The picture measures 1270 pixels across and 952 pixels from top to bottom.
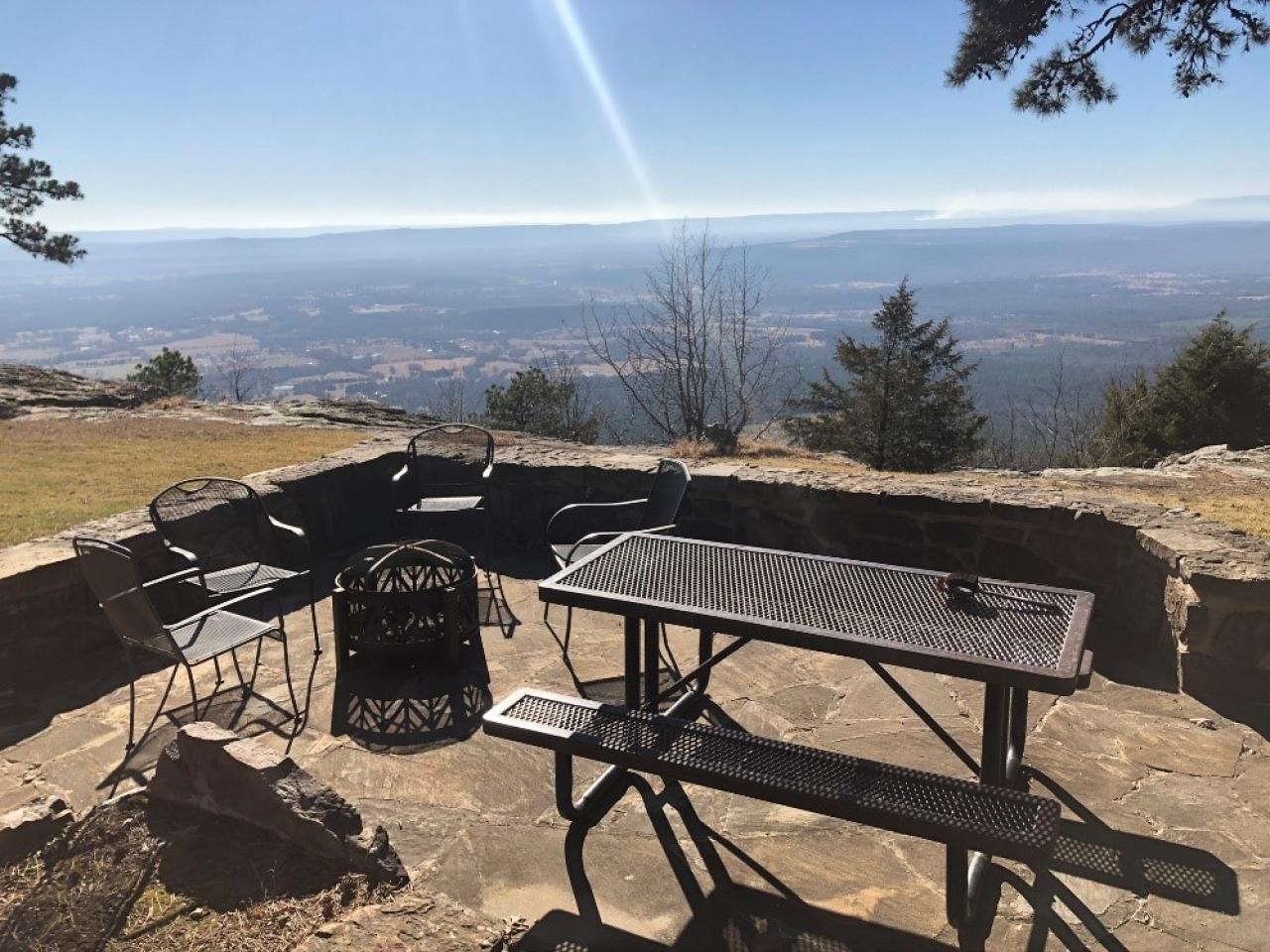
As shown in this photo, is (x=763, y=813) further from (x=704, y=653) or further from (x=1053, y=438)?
(x=1053, y=438)

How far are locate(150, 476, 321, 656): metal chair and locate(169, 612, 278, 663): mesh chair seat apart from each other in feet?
0.97

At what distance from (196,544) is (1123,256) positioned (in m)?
191

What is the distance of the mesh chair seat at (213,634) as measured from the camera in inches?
124

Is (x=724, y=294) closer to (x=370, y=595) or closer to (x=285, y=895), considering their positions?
(x=370, y=595)

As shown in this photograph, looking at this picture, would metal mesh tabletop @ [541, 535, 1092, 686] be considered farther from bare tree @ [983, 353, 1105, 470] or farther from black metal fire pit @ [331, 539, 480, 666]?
bare tree @ [983, 353, 1105, 470]

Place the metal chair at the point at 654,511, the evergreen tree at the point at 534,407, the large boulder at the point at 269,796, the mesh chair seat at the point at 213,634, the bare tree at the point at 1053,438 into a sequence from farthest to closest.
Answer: the bare tree at the point at 1053,438, the evergreen tree at the point at 534,407, the metal chair at the point at 654,511, the mesh chair seat at the point at 213,634, the large boulder at the point at 269,796

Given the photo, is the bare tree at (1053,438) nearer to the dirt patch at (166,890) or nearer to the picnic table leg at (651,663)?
the picnic table leg at (651,663)

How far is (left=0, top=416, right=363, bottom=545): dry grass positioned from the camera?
565 centimetres

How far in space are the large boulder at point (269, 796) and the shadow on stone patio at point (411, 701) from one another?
0.77m

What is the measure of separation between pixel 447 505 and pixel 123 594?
7.21ft

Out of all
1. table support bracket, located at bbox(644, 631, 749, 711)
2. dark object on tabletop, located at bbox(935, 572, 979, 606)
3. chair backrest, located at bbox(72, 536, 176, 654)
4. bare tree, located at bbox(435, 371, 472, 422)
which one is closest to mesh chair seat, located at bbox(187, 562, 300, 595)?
chair backrest, located at bbox(72, 536, 176, 654)

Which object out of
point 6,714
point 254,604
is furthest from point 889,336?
point 6,714

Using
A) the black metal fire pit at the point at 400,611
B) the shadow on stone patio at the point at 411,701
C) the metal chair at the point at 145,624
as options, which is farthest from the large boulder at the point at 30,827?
the black metal fire pit at the point at 400,611

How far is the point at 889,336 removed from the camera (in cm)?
2248
